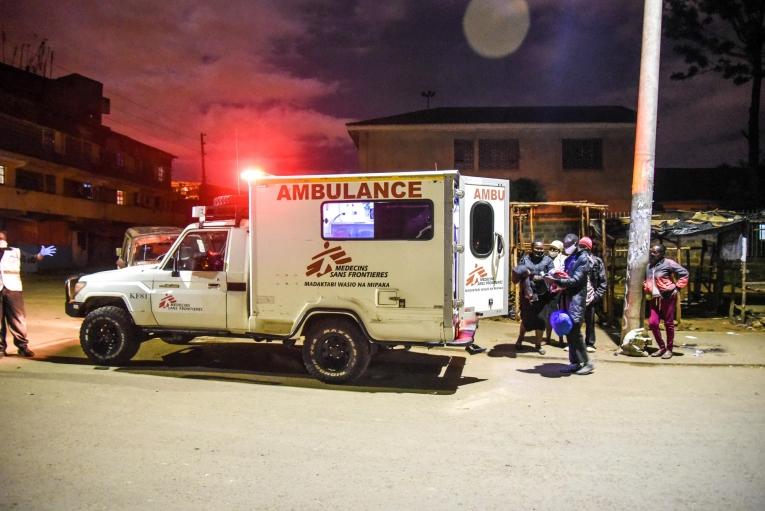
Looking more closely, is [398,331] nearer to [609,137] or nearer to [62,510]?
[62,510]

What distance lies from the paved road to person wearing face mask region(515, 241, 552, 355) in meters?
0.83

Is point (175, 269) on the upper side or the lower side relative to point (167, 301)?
upper

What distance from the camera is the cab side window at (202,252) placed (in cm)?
749

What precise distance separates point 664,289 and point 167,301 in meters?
7.28

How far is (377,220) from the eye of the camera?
21.9 feet

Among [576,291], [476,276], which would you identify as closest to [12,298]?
[476,276]

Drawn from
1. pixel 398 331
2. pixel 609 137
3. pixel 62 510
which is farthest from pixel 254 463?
pixel 609 137

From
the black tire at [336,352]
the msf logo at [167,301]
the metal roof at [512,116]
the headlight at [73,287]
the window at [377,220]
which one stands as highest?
the metal roof at [512,116]

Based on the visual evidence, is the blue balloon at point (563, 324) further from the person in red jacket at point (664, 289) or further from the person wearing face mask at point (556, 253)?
the person wearing face mask at point (556, 253)

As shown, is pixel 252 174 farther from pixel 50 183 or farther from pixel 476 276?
pixel 50 183

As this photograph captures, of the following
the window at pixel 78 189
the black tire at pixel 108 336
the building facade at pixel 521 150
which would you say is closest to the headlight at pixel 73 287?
the black tire at pixel 108 336

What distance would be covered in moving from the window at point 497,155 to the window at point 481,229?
17.6m

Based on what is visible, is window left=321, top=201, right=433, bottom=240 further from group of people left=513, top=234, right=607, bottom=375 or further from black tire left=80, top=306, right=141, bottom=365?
black tire left=80, top=306, right=141, bottom=365

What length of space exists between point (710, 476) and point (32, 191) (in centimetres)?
3746
